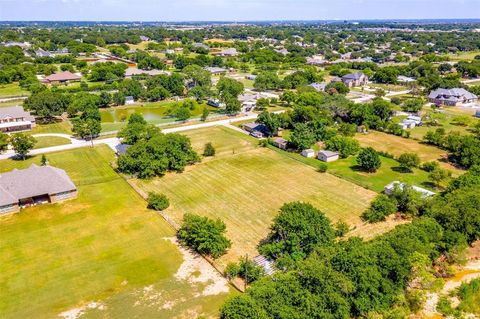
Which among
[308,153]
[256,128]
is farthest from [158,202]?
[256,128]

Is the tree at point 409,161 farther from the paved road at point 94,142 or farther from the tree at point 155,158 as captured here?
the paved road at point 94,142

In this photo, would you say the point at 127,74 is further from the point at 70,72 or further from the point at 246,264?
the point at 246,264

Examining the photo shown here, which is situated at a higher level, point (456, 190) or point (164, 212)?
point (456, 190)

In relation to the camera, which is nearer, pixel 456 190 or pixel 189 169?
pixel 456 190

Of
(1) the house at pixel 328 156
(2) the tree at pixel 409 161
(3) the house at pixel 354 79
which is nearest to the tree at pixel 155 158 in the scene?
(1) the house at pixel 328 156

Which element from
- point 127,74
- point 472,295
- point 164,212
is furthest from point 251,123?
point 127,74
